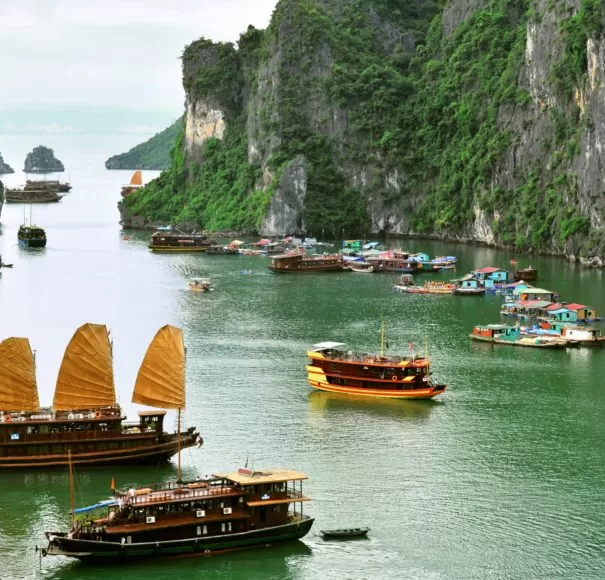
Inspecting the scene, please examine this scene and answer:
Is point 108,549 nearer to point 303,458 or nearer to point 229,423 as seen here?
point 303,458

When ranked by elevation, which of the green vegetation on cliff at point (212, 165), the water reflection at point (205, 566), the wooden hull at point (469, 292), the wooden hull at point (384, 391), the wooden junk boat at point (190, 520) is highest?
the green vegetation on cliff at point (212, 165)

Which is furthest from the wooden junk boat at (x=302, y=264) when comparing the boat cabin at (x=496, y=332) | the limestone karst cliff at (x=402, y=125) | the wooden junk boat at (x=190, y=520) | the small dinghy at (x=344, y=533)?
the wooden junk boat at (x=190, y=520)

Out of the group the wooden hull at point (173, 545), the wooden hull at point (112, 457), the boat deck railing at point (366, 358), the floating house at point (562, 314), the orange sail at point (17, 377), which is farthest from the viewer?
the floating house at point (562, 314)

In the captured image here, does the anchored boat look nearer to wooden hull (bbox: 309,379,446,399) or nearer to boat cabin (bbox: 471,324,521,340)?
wooden hull (bbox: 309,379,446,399)

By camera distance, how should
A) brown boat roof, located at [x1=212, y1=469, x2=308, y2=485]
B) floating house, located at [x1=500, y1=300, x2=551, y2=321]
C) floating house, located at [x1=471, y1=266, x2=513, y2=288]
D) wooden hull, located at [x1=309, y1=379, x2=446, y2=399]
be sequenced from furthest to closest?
floating house, located at [x1=471, y1=266, x2=513, y2=288] → floating house, located at [x1=500, y1=300, x2=551, y2=321] → wooden hull, located at [x1=309, y1=379, x2=446, y2=399] → brown boat roof, located at [x1=212, y1=469, x2=308, y2=485]

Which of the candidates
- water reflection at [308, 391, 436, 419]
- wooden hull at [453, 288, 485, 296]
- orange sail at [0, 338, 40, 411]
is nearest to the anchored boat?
water reflection at [308, 391, 436, 419]

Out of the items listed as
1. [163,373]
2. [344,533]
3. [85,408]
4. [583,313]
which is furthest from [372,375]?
[583,313]

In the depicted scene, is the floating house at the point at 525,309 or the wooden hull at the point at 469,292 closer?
the floating house at the point at 525,309

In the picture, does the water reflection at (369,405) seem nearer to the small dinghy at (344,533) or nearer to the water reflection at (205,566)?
the small dinghy at (344,533)
